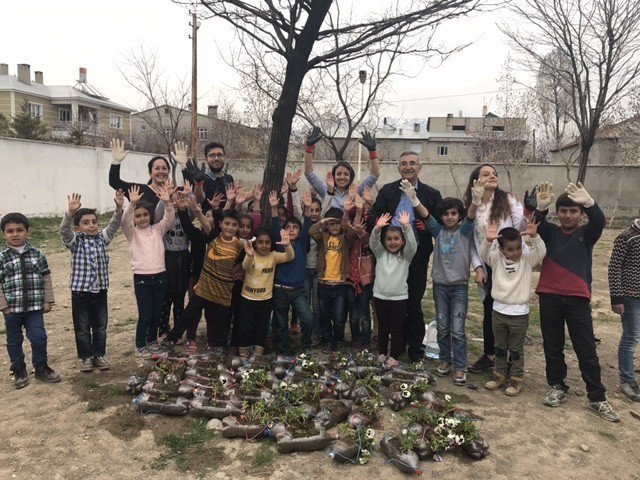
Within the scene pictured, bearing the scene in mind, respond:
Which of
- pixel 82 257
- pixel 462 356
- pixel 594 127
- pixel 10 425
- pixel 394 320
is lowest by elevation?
pixel 10 425

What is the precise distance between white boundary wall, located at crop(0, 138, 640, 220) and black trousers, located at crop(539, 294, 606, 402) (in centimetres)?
1488

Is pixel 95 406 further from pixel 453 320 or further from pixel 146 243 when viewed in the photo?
pixel 453 320

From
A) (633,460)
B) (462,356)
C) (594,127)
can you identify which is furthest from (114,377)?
(594,127)

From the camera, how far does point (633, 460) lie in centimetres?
304

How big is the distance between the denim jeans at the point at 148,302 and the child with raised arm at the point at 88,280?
12.6 inches

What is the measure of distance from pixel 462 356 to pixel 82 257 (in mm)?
3699

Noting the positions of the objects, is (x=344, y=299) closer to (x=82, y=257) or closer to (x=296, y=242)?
(x=296, y=242)

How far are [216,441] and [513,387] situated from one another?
103 inches

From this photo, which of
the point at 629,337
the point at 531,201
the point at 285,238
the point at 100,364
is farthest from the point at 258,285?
the point at 629,337

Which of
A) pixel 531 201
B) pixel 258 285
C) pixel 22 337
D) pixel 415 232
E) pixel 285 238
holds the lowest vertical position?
pixel 22 337

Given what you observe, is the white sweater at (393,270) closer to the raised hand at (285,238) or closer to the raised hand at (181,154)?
the raised hand at (285,238)

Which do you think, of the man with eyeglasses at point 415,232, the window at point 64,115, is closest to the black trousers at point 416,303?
the man with eyeglasses at point 415,232

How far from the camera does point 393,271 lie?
4.24m

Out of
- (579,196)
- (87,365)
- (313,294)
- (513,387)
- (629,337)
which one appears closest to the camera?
(579,196)
